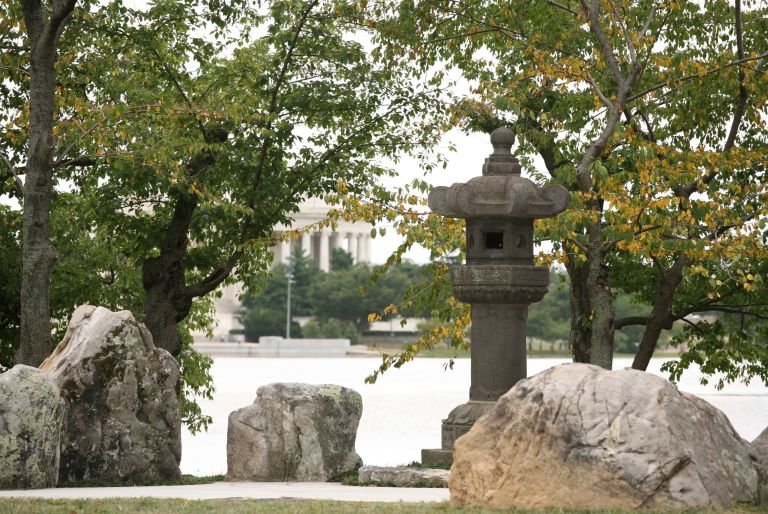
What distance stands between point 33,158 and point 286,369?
159 feet

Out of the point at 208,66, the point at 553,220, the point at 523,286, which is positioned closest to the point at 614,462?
the point at 523,286

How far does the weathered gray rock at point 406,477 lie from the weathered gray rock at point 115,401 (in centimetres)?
221

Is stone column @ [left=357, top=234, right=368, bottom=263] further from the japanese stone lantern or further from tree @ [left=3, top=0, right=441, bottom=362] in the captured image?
the japanese stone lantern

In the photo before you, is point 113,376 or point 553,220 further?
point 553,220

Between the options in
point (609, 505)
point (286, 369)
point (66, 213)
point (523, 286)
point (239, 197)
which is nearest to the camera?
point (609, 505)

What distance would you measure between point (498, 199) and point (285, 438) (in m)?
3.38

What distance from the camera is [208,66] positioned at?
20.0m

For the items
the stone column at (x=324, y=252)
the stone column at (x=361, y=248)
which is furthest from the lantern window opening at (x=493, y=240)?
the stone column at (x=361, y=248)

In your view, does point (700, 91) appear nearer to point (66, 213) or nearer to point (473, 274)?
point (473, 274)

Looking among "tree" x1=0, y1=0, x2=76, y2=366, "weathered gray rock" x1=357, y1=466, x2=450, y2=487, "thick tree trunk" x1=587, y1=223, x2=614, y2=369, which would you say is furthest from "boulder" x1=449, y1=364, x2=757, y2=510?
"tree" x1=0, y1=0, x2=76, y2=366

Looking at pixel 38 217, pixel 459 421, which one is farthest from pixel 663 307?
pixel 38 217

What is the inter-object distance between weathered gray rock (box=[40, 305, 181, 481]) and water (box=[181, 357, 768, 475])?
10.6 meters

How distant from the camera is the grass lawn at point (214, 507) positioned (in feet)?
31.7

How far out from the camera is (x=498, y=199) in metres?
13.1
